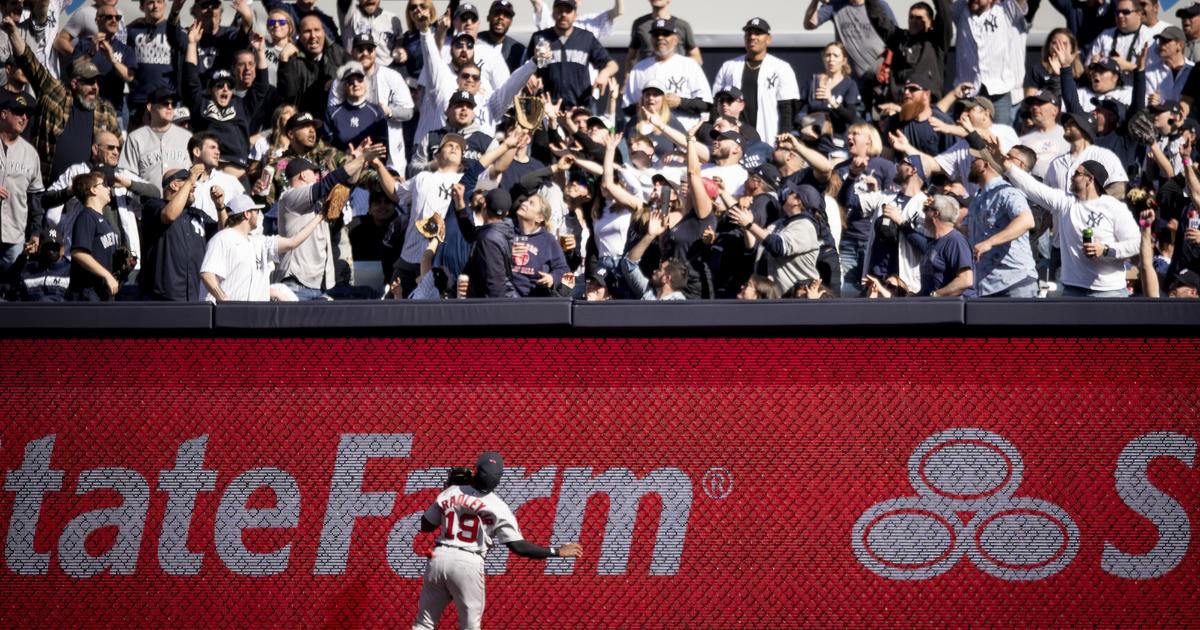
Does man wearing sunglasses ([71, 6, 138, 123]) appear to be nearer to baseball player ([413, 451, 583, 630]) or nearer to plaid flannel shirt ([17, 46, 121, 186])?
plaid flannel shirt ([17, 46, 121, 186])

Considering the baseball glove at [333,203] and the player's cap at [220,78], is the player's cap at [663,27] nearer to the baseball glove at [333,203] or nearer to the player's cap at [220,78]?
the baseball glove at [333,203]

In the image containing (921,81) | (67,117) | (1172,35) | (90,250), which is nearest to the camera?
(90,250)

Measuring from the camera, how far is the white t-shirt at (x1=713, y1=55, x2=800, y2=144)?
42.0ft

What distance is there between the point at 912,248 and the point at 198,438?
555cm

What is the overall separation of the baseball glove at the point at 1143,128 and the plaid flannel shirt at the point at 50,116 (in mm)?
8900

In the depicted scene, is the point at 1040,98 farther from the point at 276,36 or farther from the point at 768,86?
the point at 276,36

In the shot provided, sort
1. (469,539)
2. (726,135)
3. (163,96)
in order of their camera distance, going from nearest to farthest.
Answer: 1. (469,539)
2. (726,135)
3. (163,96)

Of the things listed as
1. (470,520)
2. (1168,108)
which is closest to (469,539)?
(470,520)

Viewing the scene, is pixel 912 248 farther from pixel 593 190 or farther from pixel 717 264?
pixel 593 190

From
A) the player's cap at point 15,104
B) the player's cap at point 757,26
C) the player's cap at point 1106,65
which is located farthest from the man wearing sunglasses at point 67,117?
the player's cap at point 1106,65

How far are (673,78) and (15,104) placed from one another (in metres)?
5.93

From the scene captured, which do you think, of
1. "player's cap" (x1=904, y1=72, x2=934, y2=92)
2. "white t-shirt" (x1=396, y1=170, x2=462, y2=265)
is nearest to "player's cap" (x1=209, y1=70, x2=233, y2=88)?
"white t-shirt" (x1=396, y1=170, x2=462, y2=265)

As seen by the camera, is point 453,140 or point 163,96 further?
point 163,96

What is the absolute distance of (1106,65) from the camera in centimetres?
1240
